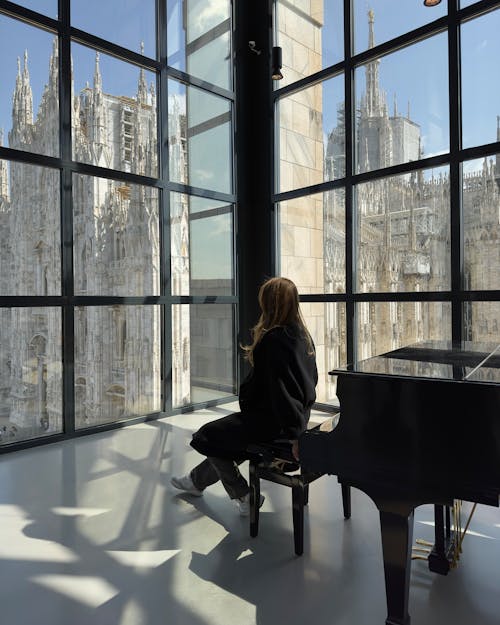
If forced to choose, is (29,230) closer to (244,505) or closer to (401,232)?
(244,505)

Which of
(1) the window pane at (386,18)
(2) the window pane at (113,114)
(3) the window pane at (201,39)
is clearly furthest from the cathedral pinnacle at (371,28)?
(2) the window pane at (113,114)

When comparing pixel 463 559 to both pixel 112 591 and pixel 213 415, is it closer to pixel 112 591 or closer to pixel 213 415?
pixel 112 591

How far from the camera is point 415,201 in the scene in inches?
175

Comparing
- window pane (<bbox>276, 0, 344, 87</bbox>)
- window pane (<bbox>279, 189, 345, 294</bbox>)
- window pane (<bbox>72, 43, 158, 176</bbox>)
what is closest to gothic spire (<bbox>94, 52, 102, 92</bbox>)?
window pane (<bbox>72, 43, 158, 176</bbox>)

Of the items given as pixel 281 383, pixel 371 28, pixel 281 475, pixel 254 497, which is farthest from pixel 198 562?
pixel 371 28

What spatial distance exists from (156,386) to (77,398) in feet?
2.88

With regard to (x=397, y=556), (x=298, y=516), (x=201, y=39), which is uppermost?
(x=201, y=39)

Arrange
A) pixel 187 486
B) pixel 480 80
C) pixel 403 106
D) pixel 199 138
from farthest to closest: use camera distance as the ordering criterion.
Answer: pixel 199 138, pixel 403 106, pixel 480 80, pixel 187 486

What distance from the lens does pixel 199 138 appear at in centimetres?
554

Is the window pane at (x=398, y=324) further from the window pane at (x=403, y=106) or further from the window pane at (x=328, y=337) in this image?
the window pane at (x=403, y=106)

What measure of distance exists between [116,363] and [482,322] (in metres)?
3.44

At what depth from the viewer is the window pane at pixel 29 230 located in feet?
13.5

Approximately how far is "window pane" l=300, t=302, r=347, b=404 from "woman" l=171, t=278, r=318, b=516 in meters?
2.55

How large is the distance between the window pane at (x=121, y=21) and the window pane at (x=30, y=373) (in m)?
2.75
